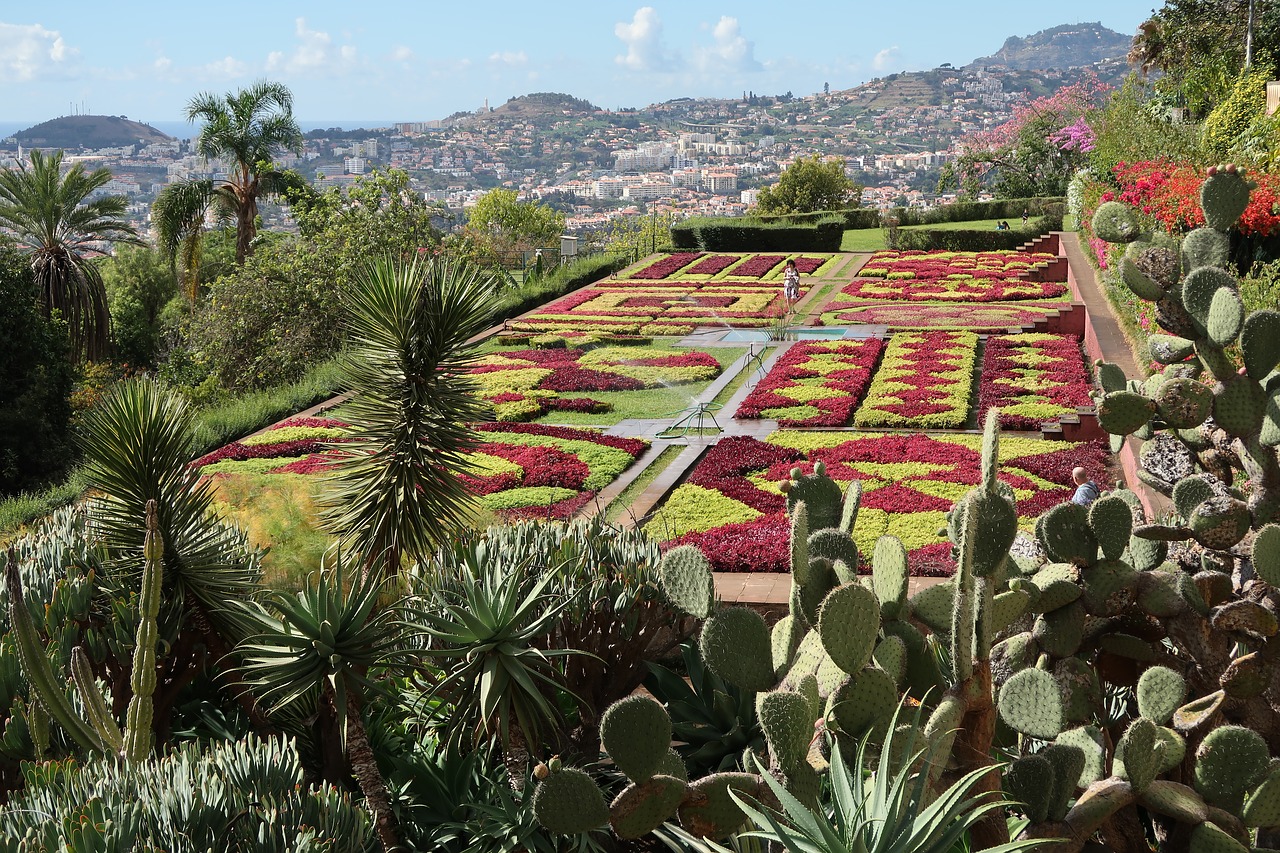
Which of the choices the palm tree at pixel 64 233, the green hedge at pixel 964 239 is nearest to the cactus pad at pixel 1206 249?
the palm tree at pixel 64 233

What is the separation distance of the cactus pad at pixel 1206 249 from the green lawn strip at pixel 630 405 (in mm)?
10103

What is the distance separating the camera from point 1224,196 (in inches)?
193

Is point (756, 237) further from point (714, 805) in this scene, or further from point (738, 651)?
point (714, 805)

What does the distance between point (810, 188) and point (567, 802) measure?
159 ft

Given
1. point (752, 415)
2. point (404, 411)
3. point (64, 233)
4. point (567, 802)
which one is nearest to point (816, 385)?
point (752, 415)

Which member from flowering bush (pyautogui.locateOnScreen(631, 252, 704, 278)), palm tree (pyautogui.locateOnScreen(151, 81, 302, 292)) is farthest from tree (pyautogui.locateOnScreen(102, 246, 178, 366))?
flowering bush (pyautogui.locateOnScreen(631, 252, 704, 278))

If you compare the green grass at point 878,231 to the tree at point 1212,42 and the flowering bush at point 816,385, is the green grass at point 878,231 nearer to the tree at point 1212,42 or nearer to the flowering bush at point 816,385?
the tree at point 1212,42

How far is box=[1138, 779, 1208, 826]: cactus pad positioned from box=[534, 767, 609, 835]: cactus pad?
1.71 meters

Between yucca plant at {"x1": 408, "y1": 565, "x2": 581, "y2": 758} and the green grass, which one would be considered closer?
yucca plant at {"x1": 408, "y1": 565, "x2": 581, "y2": 758}

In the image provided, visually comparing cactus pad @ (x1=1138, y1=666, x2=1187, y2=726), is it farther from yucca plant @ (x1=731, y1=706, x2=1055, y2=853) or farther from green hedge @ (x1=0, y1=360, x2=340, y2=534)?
green hedge @ (x1=0, y1=360, x2=340, y2=534)

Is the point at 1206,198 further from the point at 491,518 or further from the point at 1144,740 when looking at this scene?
the point at 491,518

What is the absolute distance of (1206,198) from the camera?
4949 mm

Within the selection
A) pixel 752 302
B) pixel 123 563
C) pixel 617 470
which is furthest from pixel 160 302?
pixel 123 563

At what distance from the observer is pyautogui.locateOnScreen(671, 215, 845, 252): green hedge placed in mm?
37531
